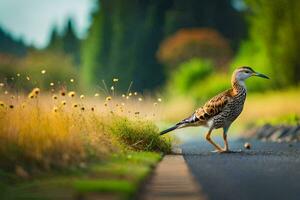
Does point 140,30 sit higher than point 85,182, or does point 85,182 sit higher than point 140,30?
point 140,30

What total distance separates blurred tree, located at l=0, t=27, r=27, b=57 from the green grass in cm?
11538

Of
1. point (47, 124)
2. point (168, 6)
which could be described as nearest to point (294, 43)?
point (47, 124)

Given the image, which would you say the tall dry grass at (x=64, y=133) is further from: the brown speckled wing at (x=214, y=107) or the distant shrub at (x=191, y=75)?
the distant shrub at (x=191, y=75)

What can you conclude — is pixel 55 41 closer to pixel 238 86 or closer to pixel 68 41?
pixel 68 41

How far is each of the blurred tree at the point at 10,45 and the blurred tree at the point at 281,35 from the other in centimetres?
8847

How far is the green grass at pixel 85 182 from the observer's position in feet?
30.9

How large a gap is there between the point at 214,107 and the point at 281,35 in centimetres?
2327

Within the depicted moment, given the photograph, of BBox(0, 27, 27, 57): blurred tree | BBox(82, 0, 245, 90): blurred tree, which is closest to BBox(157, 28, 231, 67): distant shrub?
BBox(82, 0, 245, 90): blurred tree

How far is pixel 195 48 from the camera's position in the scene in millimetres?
78250

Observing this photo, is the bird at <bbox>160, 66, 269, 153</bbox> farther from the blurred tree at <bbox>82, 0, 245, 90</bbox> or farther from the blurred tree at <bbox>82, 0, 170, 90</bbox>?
the blurred tree at <bbox>82, 0, 245, 90</bbox>

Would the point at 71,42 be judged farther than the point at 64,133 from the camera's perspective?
Yes

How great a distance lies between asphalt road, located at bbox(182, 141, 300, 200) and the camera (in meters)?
11.0

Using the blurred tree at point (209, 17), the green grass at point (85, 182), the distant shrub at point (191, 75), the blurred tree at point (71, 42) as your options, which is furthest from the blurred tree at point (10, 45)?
the green grass at point (85, 182)

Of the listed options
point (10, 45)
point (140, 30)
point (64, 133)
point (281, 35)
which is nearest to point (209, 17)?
point (140, 30)
